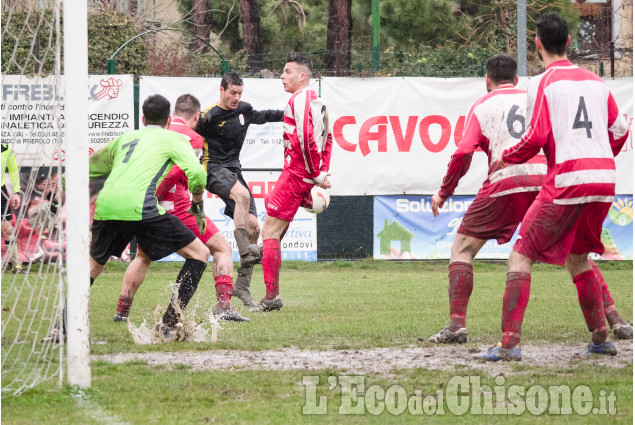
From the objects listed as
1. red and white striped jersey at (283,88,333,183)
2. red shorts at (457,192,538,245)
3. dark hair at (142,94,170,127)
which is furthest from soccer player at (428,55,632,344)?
red and white striped jersey at (283,88,333,183)

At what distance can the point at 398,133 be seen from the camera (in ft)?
48.6

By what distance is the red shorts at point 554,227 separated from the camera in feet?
19.4

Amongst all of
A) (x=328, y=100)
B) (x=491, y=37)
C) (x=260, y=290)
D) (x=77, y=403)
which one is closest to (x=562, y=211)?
A: (x=77, y=403)

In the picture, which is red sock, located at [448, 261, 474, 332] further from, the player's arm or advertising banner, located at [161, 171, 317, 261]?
advertising banner, located at [161, 171, 317, 261]

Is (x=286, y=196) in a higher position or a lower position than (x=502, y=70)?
lower

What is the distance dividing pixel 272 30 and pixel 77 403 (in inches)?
848

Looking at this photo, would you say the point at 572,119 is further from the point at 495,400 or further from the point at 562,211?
the point at 495,400

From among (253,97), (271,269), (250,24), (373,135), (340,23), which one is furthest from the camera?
(250,24)

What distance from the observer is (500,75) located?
7.05 metres

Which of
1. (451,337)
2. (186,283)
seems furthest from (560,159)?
(186,283)

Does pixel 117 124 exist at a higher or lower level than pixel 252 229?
higher

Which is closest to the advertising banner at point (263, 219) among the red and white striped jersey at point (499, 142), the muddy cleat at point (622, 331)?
the red and white striped jersey at point (499, 142)

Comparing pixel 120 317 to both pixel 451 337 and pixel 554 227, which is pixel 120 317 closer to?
pixel 451 337

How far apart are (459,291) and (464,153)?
1.02 meters
